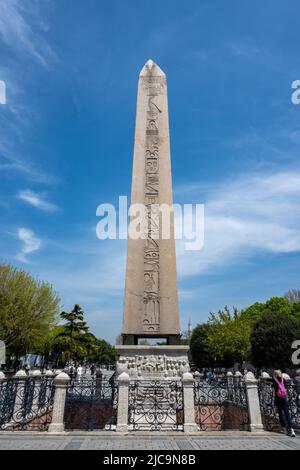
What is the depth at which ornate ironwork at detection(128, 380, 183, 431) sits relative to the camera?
7004mm

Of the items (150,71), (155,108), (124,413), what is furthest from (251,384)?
(150,71)

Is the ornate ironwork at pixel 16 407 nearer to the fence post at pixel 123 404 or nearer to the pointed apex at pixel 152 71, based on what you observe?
the fence post at pixel 123 404

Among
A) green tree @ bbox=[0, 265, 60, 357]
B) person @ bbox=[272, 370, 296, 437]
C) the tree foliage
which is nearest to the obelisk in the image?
person @ bbox=[272, 370, 296, 437]

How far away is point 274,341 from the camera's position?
23.3 meters

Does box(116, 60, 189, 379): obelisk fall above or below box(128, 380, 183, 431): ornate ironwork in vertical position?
above

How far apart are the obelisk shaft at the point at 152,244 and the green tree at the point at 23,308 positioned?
46.7 feet

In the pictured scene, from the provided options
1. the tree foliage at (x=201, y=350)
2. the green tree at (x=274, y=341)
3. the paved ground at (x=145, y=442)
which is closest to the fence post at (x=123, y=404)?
the paved ground at (x=145, y=442)

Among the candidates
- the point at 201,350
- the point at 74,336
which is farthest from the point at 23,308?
the point at 201,350

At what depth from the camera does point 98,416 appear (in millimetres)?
9297

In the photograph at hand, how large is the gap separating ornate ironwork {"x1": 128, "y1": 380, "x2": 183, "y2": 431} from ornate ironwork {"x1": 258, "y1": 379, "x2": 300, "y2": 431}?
200 cm

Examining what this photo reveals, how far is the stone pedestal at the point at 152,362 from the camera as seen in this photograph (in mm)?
8305

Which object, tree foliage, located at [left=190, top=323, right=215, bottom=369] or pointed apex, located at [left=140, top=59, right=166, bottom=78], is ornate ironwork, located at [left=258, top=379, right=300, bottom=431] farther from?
tree foliage, located at [left=190, top=323, right=215, bottom=369]

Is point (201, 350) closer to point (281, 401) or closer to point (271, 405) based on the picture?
point (271, 405)

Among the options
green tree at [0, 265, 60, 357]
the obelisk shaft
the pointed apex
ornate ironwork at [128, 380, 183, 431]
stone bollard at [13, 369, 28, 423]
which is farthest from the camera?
green tree at [0, 265, 60, 357]
